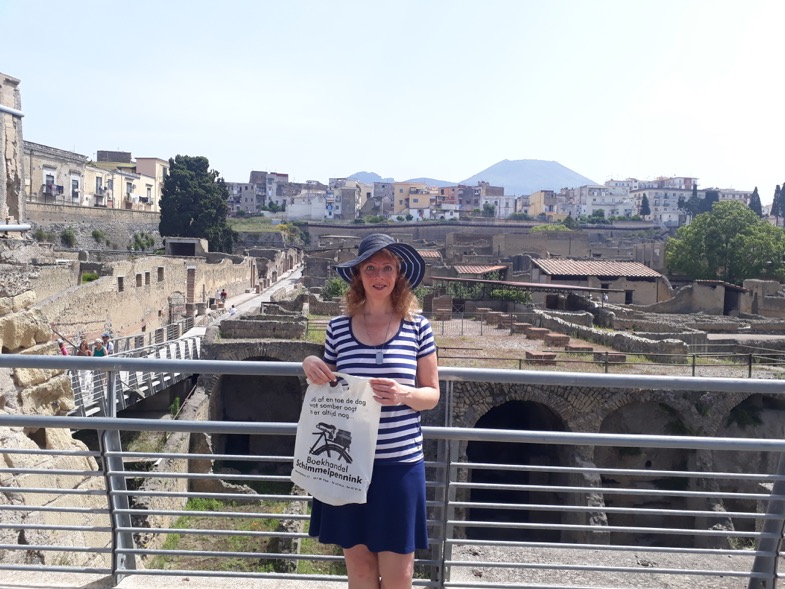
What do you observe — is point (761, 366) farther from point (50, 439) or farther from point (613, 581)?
point (50, 439)

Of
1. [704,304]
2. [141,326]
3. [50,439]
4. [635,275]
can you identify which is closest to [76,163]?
[141,326]

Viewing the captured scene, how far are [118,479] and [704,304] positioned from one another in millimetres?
30078

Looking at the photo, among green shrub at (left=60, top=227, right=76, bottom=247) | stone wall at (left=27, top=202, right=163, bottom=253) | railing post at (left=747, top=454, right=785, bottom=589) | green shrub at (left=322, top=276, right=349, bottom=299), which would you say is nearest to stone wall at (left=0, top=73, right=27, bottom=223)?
railing post at (left=747, top=454, right=785, bottom=589)

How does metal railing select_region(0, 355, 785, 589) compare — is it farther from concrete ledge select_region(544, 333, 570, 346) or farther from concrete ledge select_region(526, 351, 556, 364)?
concrete ledge select_region(544, 333, 570, 346)

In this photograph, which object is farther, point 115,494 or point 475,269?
point 475,269

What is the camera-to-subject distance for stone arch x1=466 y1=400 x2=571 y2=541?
14.3 metres

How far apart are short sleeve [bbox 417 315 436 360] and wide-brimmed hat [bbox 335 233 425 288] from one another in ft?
0.71

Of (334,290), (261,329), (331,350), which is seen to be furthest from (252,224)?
(331,350)

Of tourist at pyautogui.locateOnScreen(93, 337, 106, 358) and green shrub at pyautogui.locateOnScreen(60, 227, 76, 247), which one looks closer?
tourist at pyautogui.locateOnScreen(93, 337, 106, 358)

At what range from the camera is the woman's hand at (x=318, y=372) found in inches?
113

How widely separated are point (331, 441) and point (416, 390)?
0.40 m

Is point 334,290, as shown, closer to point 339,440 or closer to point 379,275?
point 379,275

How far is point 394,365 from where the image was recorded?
A: 2.96 m

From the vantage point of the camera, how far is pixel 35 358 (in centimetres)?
344
